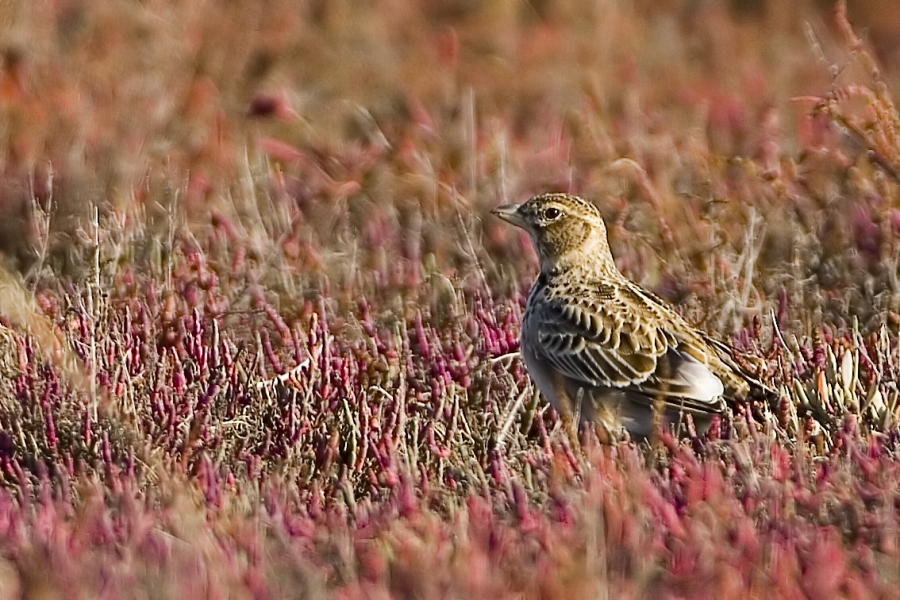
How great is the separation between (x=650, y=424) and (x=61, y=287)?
7.61 ft

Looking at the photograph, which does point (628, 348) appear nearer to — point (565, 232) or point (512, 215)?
point (565, 232)

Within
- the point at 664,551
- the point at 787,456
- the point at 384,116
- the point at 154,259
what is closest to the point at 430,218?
the point at 154,259

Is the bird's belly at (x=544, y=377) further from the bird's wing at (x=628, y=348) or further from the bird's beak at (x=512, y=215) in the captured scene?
the bird's beak at (x=512, y=215)

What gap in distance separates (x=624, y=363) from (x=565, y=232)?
69 centimetres

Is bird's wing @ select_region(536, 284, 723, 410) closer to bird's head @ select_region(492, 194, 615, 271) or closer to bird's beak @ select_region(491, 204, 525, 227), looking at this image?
bird's head @ select_region(492, 194, 615, 271)

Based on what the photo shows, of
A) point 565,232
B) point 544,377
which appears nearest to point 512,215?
point 565,232

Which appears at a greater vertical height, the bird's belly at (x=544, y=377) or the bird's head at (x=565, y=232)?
the bird's head at (x=565, y=232)

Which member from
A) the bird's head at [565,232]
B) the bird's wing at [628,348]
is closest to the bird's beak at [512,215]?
the bird's head at [565,232]

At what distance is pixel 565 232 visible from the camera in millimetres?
5340

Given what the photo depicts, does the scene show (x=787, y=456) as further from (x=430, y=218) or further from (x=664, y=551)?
(x=430, y=218)

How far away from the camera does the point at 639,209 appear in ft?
23.1

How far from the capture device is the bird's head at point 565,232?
5328mm

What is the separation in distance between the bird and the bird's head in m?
0.15

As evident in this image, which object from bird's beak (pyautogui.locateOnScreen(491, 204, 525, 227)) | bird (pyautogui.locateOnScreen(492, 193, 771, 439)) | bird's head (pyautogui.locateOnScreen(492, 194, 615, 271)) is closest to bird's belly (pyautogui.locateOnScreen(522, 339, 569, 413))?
bird (pyautogui.locateOnScreen(492, 193, 771, 439))
